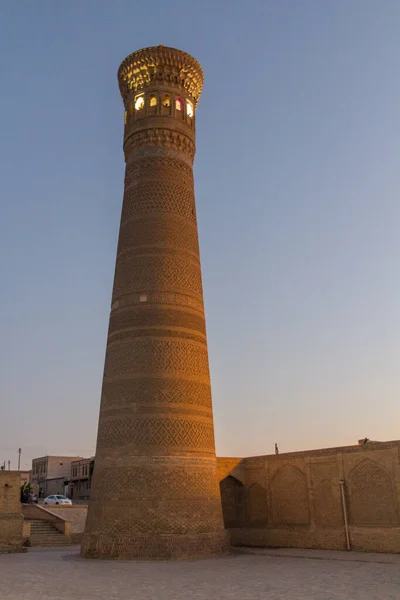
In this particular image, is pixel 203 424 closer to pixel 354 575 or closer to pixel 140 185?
pixel 354 575

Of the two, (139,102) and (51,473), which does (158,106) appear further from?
(51,473)

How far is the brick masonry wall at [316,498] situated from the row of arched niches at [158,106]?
12182 mm

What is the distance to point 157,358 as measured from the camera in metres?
16.9

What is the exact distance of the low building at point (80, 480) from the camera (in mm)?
45000

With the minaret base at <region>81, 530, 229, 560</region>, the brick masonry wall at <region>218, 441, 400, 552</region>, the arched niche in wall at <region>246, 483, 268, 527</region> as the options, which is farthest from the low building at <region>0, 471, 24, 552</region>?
the arched niche in wall at <region>246, 483, 268, 527</region>

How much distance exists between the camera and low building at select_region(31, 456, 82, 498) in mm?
50062

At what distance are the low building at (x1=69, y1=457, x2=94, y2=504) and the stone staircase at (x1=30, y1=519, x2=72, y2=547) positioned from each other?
2074 cm

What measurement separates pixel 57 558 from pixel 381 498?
942 cm

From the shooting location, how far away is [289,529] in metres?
19.8

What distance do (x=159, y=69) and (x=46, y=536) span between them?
58.0 feet

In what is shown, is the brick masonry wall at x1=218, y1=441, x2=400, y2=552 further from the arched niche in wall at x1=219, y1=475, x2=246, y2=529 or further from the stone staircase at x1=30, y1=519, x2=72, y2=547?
the stone staircase at x1=30, y1=519, x2=72, y2=547

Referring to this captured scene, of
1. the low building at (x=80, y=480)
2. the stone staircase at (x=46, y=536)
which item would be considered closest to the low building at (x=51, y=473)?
the low building at (x=80, y=480)

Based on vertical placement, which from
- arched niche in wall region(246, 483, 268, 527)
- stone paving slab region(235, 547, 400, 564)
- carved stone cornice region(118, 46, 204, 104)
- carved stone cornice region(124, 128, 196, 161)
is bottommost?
stone paving slab region(235, 547, 400, 564)

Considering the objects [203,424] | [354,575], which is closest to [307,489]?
[203,424]
